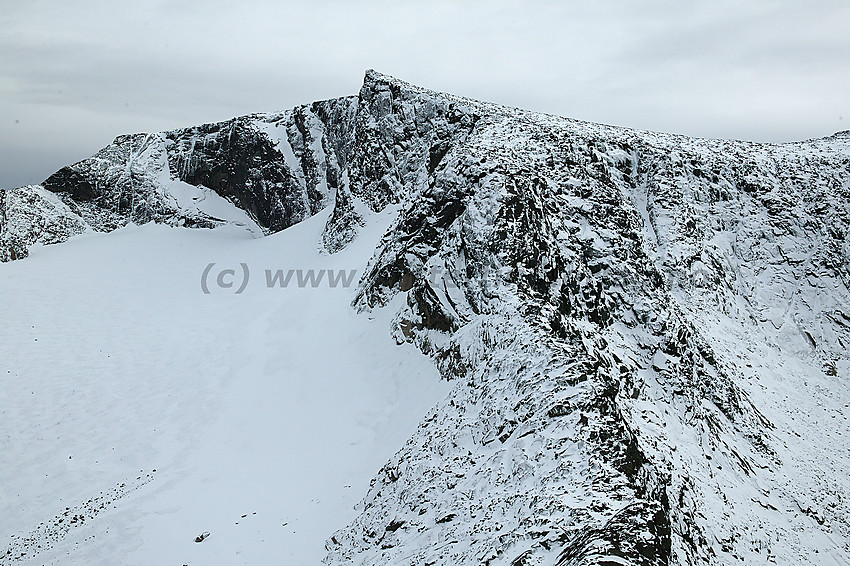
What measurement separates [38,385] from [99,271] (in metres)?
18.9

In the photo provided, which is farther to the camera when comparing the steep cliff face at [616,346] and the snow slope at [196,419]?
the snow slope at [196,419]

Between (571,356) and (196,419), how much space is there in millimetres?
13469

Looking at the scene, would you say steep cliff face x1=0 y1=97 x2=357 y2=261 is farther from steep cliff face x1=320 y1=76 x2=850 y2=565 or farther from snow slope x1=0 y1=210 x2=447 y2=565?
steep cliff face x1=320 y1=76 x2=850 y2=565

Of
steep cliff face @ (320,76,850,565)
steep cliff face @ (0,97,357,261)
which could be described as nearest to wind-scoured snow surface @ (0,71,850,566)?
steep cliff face @ (320,76,850,565)

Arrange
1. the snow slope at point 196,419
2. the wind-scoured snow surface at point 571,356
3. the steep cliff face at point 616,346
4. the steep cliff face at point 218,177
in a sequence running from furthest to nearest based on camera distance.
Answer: the steep cliff face at point 218,177
the snow slope at point 196,419
the wind-scoured snow surface at point 571,356
the steep cliff face at point 616,346

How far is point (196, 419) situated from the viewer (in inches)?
682

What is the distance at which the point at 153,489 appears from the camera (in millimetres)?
13875

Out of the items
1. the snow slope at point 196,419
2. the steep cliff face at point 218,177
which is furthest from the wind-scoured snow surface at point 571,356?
the steep cliff face at point 218,177

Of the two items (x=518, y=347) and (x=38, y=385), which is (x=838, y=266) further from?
(x=38, y=385)

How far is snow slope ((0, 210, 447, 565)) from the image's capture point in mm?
12094

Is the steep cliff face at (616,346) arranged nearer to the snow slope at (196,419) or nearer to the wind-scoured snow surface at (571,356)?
the wind-scoured snow surface at (571,356)

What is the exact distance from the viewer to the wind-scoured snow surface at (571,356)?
351 inches

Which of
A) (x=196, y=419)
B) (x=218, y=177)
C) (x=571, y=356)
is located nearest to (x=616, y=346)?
(x=571, y=356)

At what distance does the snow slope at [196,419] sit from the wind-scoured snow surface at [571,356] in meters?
0.18
